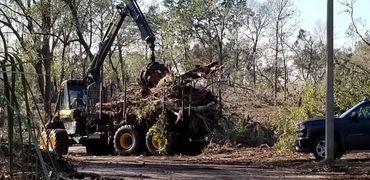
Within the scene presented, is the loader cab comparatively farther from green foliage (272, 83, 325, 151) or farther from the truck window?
the truck window

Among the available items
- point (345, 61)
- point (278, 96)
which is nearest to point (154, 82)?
point (345, 61)

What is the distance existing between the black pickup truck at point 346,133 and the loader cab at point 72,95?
1044cm

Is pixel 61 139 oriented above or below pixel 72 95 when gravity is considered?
below

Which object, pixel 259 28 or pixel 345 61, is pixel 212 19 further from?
pixel 345 61

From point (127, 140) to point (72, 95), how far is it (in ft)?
11.2

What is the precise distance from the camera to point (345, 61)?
2716 centimetres

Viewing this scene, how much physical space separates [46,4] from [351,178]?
102 ft

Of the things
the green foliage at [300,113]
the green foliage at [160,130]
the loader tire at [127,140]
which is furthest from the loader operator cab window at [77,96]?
the green foliage at [300,113]

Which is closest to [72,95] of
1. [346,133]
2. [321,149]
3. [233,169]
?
[233,169]

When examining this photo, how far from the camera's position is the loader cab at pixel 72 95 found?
2584cm

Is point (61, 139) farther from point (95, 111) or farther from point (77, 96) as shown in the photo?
point (77, 96)

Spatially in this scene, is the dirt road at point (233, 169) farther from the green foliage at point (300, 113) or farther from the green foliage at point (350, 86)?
the green foliage at point (350, 86)

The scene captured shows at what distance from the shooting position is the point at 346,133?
60.4ft

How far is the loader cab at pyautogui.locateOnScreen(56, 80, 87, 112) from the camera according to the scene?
25.8 metres
